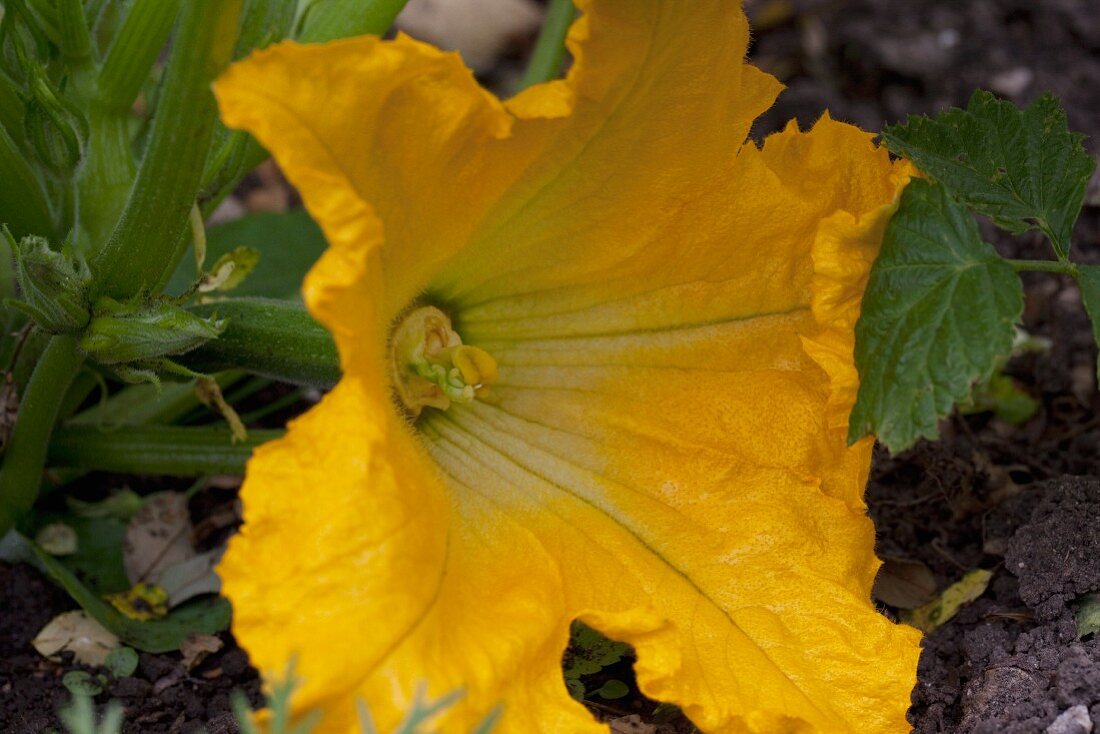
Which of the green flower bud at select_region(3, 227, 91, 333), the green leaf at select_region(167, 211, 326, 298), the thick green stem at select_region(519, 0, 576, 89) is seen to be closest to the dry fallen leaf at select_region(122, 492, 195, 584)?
the green leaf at select_region(167, 211, 326, 298)

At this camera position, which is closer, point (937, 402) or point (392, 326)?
point (937, 402)

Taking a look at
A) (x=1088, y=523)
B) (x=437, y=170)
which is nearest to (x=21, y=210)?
(x=437, y=170)

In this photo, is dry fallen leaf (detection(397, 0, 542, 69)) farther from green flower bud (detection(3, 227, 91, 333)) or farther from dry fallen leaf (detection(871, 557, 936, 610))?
dry fallen leaf (detection(871, 557, 936, 610))

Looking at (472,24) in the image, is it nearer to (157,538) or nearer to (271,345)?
(157,538)

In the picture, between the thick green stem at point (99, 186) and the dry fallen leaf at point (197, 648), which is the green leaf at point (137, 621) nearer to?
the dry fallen leaf at point (197, 648)

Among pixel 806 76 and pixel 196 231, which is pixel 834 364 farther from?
pixel 806 76

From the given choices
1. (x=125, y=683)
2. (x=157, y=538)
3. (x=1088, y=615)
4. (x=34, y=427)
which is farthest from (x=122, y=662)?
(x=1088, y=615)
